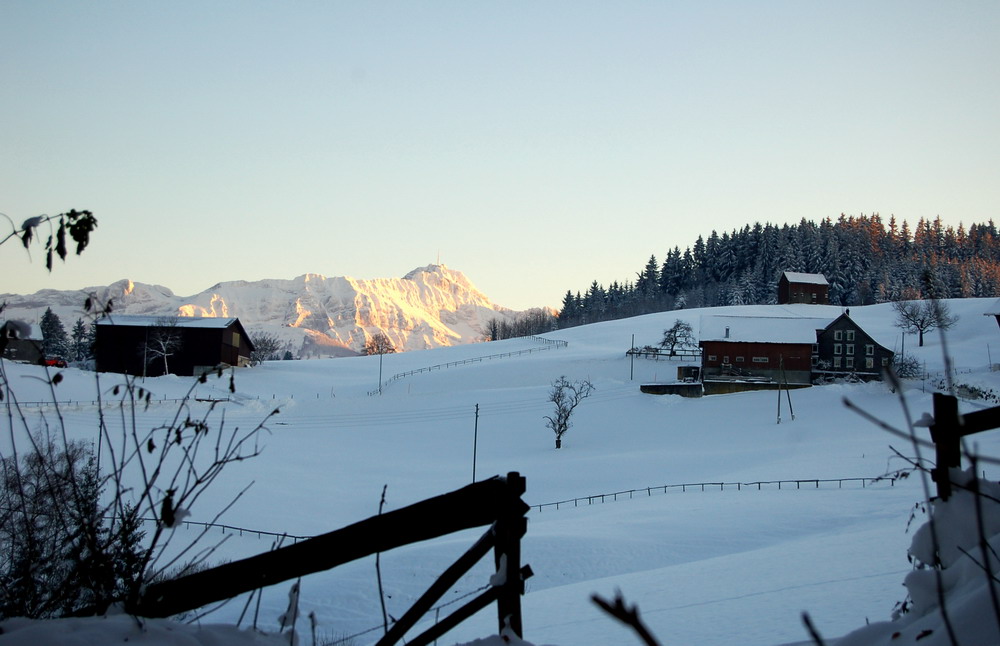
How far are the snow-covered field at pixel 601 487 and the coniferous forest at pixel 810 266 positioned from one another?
37138 millimetres

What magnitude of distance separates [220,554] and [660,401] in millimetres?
36163

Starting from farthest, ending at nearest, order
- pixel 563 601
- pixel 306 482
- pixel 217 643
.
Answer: pixel 306 482 → pixel 563 601 → pixel 217 643

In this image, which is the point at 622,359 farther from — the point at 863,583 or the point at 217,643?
the point at 217,643

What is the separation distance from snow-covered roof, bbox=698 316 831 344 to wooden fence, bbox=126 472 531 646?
62054 millimetres

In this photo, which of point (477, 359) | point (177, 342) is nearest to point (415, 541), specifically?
point (177, 342)

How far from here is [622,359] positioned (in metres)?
74.0

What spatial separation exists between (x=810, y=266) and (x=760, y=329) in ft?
224

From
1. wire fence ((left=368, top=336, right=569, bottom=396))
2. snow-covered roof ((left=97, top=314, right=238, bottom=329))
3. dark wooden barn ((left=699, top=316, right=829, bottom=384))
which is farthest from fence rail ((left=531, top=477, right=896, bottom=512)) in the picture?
snow-covered roof ((left=97, top=314, right=238, bottom=329))

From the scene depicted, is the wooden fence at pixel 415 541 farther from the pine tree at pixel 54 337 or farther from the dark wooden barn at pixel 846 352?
the pine tree at pixel 54 337

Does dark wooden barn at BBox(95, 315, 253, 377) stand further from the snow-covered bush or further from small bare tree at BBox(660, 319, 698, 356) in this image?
the snow-covered bush

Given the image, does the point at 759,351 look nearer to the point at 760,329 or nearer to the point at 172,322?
the point at 760,329

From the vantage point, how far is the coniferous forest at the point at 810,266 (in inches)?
4830

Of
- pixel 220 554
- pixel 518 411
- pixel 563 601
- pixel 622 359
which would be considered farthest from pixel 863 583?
pixel 622 359

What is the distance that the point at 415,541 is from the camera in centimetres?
280
